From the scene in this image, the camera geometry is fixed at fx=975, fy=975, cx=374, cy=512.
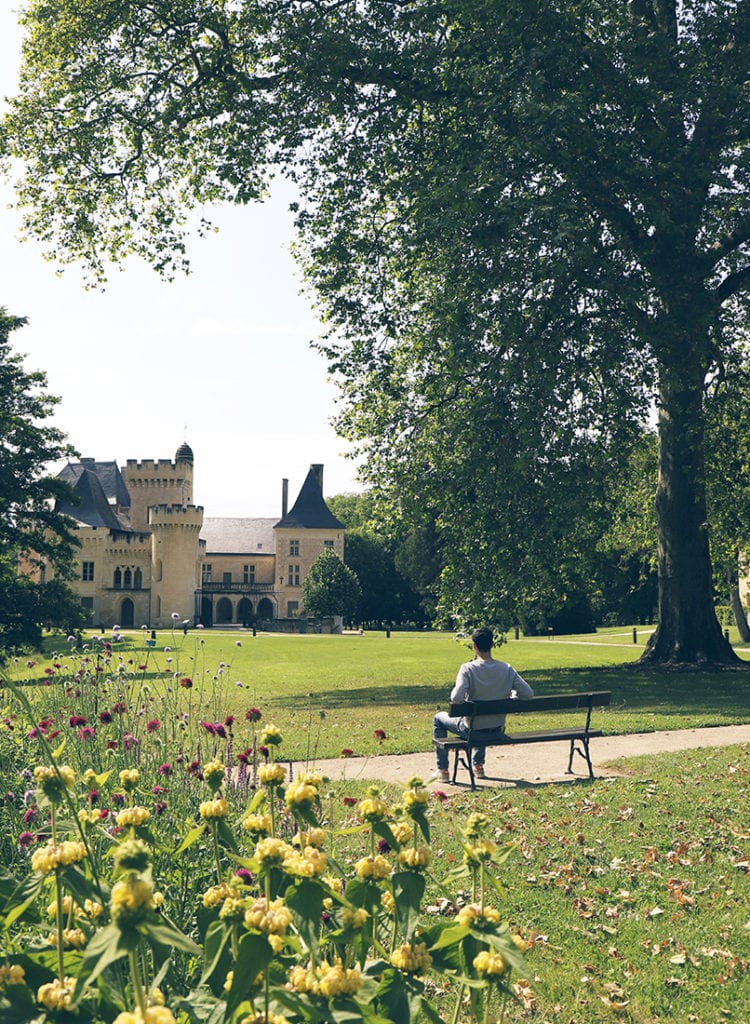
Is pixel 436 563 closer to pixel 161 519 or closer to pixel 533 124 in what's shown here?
pixel 161 519

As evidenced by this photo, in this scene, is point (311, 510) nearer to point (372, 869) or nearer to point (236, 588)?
point (236, 588)

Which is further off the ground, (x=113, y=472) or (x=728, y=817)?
(x=113, y=472)

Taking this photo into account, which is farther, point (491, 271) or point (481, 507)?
point (481, 507)

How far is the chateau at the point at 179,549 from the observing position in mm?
77375

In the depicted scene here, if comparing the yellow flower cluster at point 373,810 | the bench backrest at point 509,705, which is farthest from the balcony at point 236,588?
the yellow flower cluster at point 373,810

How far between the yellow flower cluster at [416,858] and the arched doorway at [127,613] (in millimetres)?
78172

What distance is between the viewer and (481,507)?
18.5m

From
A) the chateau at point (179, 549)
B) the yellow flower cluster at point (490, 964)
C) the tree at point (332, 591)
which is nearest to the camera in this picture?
the yellow flower cluster at point (490, 964)

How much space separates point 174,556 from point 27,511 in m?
53.1

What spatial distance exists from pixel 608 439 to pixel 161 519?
207ft

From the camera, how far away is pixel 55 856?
7.14 feet

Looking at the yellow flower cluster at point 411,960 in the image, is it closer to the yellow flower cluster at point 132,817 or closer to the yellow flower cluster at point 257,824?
the yellow flower cluster at point 257,824

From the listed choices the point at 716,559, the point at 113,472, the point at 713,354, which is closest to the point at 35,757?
the point at 713,354

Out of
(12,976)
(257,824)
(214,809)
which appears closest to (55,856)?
(12,976)
